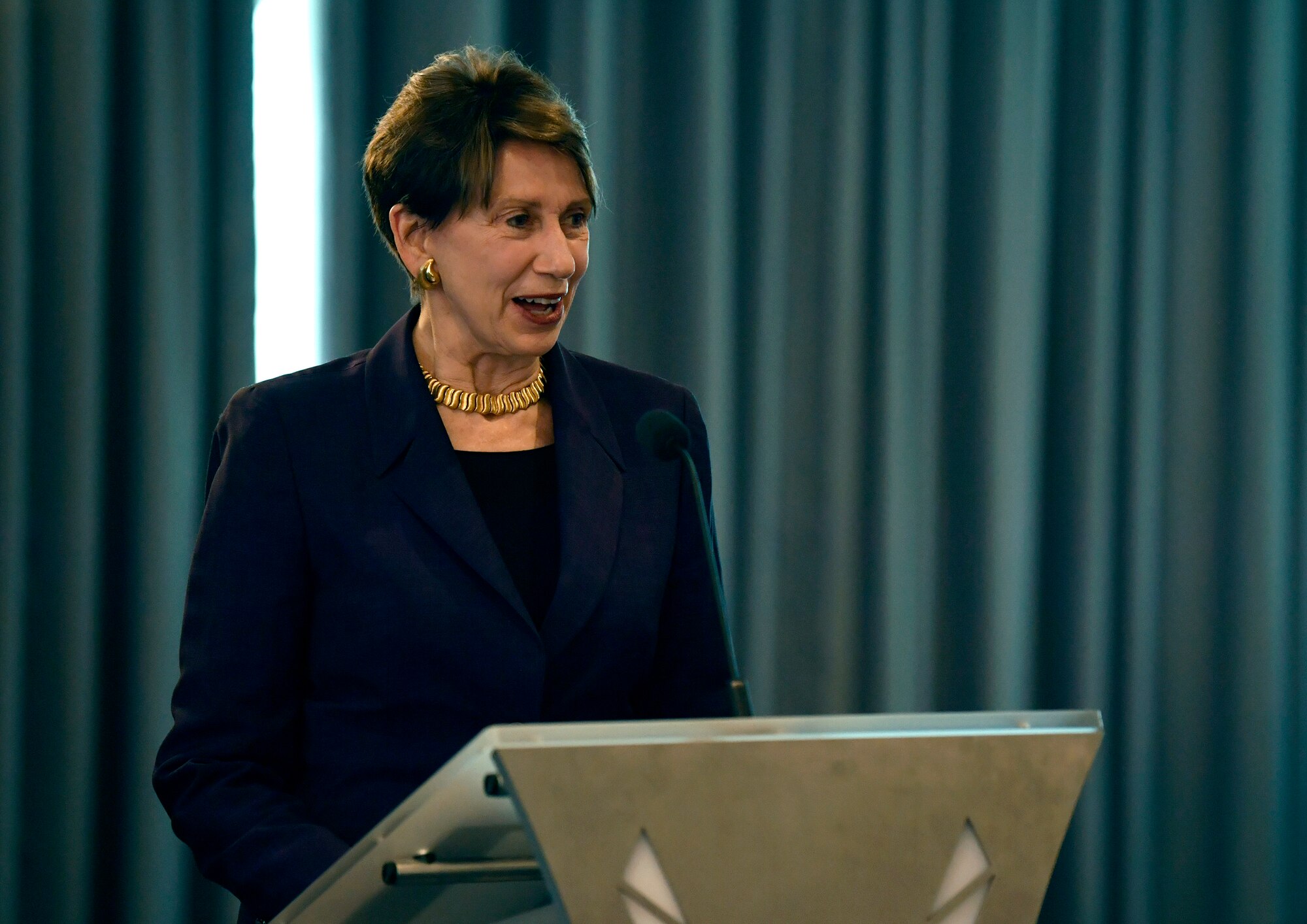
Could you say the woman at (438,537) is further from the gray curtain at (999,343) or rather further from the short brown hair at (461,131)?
the gray curtain at (999,343)

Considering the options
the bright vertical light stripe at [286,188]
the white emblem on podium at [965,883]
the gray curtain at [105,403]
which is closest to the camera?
the white emblem on podium at [965,883]

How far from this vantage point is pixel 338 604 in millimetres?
1335

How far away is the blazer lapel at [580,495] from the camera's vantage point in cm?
135

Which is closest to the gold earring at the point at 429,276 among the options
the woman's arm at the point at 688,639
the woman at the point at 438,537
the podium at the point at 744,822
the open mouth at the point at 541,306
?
the woman at the point at 438,537

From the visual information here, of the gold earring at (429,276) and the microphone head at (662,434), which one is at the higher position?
the gold earring at (429,276)

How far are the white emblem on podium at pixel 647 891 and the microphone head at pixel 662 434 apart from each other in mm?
440

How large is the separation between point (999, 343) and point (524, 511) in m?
1.54

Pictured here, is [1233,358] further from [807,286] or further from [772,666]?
[772,666]

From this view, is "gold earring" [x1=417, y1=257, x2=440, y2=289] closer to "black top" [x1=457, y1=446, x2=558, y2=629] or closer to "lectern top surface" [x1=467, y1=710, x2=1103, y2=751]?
"black top" [x1=457, y1=446, x2=558, y2=629]

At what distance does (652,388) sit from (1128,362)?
156 cm

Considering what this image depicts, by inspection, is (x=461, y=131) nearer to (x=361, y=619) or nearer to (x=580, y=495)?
(x=580, y=495)

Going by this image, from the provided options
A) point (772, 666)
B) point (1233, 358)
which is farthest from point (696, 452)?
point (1233, 358)

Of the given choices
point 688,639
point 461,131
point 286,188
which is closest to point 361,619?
point 688,639

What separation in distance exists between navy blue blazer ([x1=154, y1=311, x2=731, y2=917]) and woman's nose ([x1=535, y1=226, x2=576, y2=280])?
21 cm
